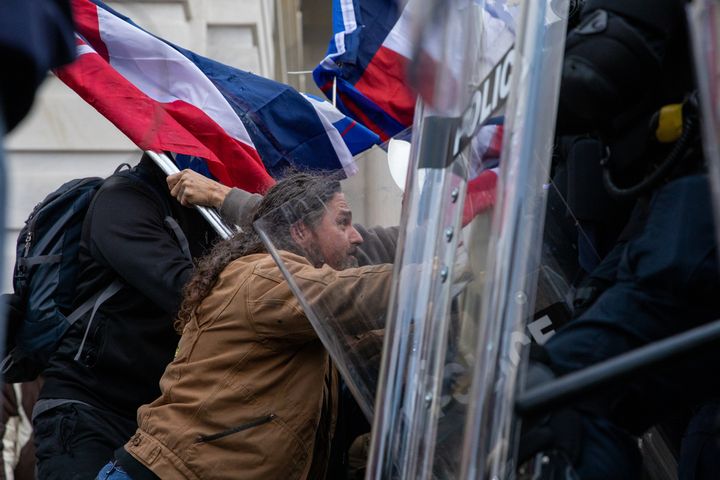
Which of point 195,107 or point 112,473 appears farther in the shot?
point 195,107

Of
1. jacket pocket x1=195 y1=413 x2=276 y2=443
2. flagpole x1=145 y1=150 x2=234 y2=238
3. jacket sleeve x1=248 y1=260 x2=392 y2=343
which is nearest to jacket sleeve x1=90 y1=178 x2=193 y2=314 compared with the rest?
flagpole x1=145 y1=150 x2=234 y2=238

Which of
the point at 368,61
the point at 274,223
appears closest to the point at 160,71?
the point at 368,61

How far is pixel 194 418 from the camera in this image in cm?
270

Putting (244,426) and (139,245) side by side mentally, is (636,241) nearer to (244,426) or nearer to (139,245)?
(244,426)

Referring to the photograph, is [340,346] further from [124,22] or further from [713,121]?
[124,22]

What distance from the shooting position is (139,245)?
3305 millimetres

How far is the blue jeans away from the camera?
9.09 feet

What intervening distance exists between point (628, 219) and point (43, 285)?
2074 mm

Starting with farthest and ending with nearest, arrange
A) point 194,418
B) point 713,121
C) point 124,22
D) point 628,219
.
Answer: point 124,22 → point 194,418 → point 628,219 → point 713,121

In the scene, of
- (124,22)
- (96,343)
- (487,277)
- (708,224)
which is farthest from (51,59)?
(124,22)

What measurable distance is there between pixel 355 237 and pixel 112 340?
1281 mm

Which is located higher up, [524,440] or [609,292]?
[609,292]

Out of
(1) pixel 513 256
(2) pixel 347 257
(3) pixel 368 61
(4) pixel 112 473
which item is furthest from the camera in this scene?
(3) pixel 368 61

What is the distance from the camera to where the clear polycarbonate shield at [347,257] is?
2070mm
